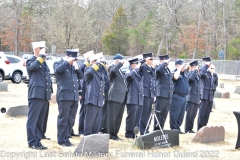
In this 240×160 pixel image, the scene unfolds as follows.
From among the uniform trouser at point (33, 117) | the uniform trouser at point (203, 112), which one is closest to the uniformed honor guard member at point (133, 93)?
the uniform trouser at point (33, 117)

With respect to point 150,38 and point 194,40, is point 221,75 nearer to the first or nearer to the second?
point 194,40

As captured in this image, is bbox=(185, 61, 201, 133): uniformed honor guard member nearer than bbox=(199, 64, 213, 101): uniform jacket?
Yes

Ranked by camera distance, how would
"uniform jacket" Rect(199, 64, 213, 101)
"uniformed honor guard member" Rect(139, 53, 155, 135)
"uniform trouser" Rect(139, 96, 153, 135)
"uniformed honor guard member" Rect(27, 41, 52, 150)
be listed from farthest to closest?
"uniform jacket" Rect(199, 64, 213, 101)
"uniform trouser" Rect(139, 96, 153, 135)
"uniformed honor guard member" Rect(139, 53, 155, 135)
"uniformed honor guard member" Rect(27, 41, 52, 150)

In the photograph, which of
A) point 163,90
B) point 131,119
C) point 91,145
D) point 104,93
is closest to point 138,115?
point 131,119

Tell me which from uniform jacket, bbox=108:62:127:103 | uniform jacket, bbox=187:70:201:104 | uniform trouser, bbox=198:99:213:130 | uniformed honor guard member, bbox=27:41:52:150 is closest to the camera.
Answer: uniformed honor guard member, bbox=27:41:52:150

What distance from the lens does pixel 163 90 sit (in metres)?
11.6

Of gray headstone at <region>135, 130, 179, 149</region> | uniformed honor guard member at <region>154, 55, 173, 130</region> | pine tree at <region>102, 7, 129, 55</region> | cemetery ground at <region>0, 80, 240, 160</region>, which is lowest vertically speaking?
cemetery ground at <region>0, 80, 240, 160</region>

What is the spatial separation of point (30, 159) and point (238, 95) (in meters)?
20.5

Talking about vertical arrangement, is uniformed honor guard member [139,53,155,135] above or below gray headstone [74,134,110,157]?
above

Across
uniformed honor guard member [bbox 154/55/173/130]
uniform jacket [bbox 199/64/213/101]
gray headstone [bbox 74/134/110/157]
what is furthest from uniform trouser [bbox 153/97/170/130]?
gray headstone [bbox 74/134/110/157]

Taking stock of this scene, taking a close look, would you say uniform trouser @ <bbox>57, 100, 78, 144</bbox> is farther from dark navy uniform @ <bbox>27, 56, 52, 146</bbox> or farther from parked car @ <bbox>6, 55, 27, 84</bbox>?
parked car @ <bbox>6, 55, 27, 84</bbox>

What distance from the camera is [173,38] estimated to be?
57688 millimetres

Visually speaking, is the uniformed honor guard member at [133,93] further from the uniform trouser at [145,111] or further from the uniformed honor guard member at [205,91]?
the uniformed honor guard member at [205,91]

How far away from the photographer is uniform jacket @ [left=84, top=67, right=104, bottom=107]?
9.85m
